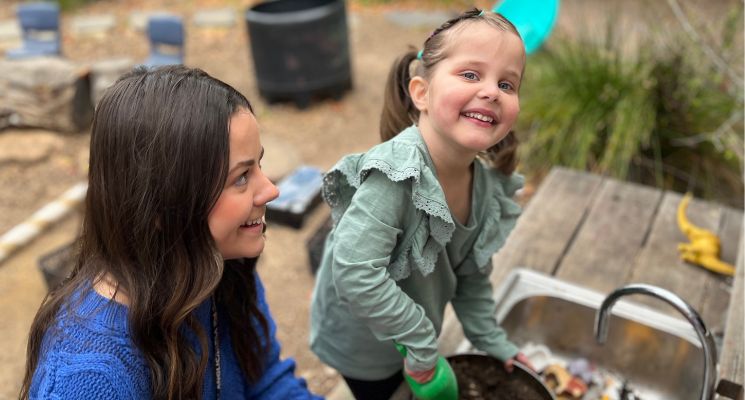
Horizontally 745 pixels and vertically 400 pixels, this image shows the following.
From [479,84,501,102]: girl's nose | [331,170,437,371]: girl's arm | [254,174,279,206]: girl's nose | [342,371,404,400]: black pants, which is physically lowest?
[342,371,404,400]: black pants

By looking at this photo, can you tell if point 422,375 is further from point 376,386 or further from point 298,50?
point 298,50

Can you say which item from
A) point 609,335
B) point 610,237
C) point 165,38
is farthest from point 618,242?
point 165,38

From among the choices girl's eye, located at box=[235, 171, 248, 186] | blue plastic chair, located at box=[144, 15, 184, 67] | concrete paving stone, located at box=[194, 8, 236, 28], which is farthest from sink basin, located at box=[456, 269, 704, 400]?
concrete paving stone, located at box=[194, 8, 236, 28]

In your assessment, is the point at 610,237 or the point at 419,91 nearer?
the point at 419,91

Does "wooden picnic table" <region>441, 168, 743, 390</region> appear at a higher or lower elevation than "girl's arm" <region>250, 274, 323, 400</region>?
higher

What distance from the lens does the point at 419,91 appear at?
1.37 metres

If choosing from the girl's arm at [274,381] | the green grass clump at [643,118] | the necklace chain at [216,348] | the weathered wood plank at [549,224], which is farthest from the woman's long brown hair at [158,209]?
the green grass clump at [643,118]

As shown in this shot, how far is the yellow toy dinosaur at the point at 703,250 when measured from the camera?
2176 millimetres

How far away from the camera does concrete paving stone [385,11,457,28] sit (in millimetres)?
7250

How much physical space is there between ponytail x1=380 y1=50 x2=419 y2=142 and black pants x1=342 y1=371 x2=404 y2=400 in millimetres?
673

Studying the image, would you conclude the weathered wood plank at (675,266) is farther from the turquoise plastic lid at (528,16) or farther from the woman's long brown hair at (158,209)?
the woman's long brown hair at (158,209)

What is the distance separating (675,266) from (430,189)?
1.35m

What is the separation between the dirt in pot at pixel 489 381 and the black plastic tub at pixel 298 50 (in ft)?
13.9

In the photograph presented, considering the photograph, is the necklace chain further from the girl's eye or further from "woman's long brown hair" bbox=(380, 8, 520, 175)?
"woman's long brown hair" bbox=(380, 8, 520, 175)
